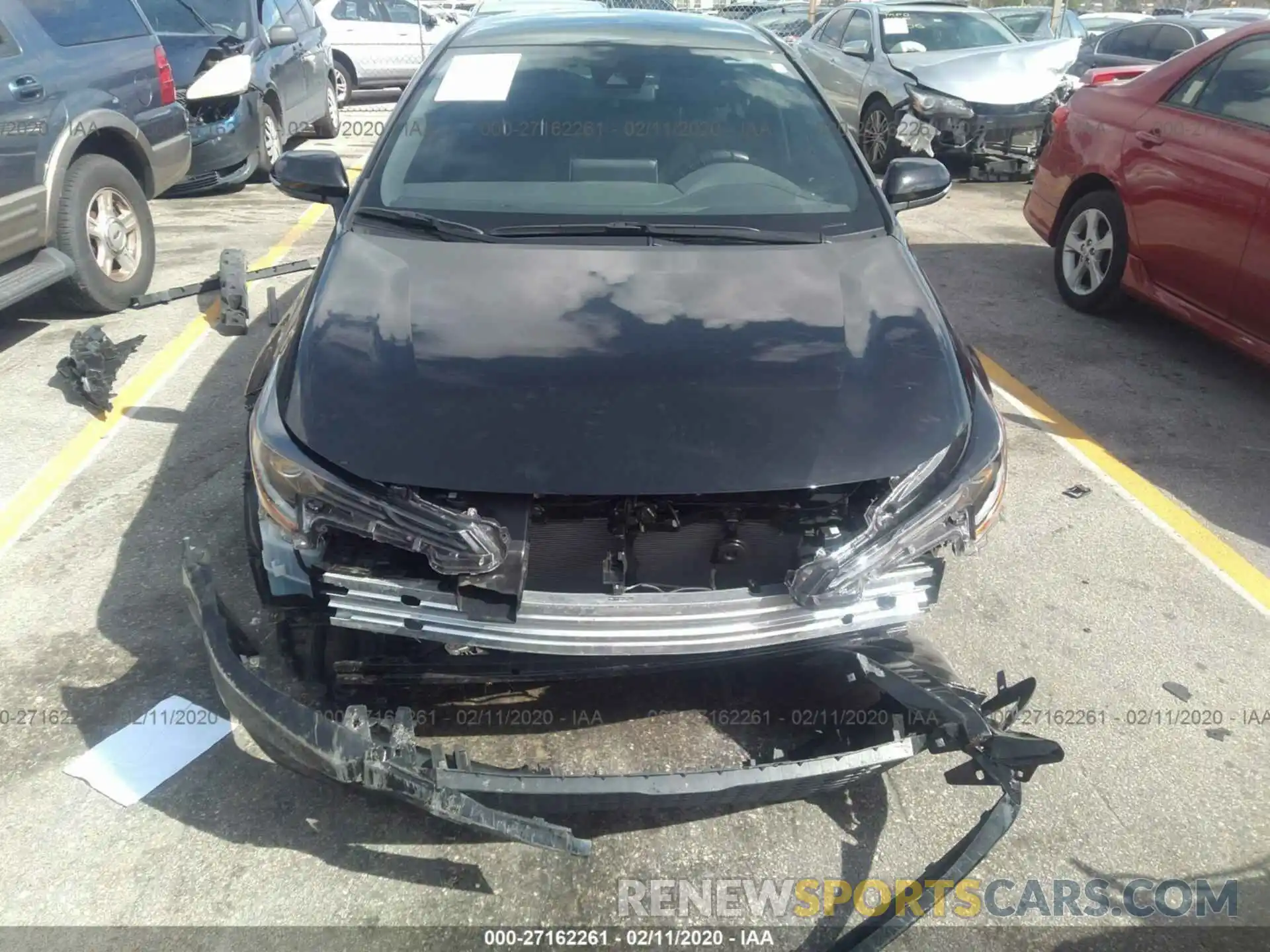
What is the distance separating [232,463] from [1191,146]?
4.82 m

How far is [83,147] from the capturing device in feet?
17.7

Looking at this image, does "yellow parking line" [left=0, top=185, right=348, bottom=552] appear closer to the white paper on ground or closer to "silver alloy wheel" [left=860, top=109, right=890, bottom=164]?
the white paper on ground

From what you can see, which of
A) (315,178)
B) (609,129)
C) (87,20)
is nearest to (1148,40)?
(609,129)

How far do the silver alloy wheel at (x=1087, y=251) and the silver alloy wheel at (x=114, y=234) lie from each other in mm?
5601

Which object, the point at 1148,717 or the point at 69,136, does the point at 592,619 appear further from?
the point at 69,136

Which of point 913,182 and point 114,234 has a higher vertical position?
point 913,182

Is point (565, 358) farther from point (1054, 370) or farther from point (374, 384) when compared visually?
point (1054, 370)

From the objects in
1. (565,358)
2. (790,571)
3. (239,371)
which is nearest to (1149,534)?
(790,571)

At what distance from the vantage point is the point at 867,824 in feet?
8.14

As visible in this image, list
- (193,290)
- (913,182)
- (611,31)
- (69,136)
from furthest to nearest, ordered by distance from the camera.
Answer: (193,290) → (69,136) → (611,31) → (913,182)

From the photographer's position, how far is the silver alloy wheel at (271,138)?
8.46m

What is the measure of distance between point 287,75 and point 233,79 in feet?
4.66

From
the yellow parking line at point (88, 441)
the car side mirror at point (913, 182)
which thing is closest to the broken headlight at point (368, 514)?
the yellow parking line at point (88, 441)

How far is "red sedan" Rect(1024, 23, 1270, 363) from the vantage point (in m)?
4.55
